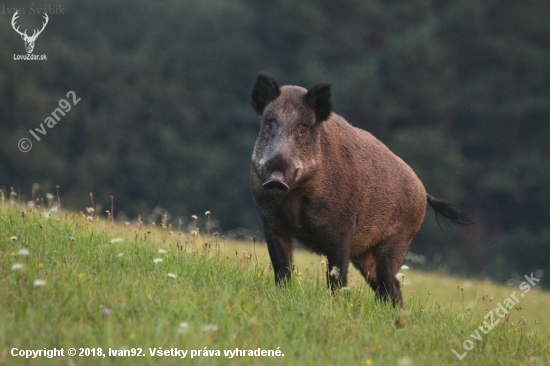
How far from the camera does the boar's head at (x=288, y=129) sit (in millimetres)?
7203

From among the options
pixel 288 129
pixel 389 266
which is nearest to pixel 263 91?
pixel 288 129

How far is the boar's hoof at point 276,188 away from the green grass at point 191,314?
32.8 inches

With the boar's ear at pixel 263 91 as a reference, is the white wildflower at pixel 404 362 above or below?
below

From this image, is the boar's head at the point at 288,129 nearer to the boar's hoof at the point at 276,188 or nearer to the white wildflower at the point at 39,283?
the boar's hoof at the point at 276,188

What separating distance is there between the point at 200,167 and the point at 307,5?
28.3 ft

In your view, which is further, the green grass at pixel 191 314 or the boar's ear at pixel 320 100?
the boar's ear at pixel 320 100

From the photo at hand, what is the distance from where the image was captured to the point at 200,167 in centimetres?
A: 3538

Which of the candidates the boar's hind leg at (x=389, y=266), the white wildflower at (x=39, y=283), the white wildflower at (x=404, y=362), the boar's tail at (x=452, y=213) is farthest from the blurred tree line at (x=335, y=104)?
the white wildflower at (x=404, y=362)

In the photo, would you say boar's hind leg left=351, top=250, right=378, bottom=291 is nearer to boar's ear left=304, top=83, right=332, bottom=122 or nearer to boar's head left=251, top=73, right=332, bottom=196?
boar's head left=251, top=73, right=332, bottom=196

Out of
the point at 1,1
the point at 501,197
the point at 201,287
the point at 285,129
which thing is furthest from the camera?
the point at 1,1

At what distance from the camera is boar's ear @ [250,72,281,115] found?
7758mm

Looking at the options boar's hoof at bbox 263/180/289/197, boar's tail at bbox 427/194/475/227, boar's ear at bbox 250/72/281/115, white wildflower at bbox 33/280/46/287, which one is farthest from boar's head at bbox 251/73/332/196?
boar's tail at bbox 427/194/475/227

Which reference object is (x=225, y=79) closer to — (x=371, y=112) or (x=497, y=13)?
(x=371, y=112)

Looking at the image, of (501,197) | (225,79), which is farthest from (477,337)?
(225,79)
